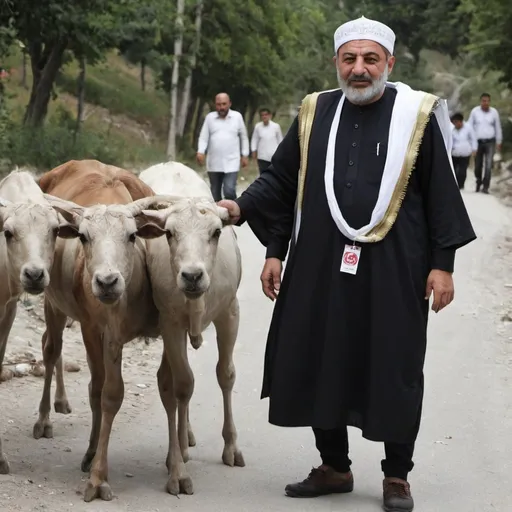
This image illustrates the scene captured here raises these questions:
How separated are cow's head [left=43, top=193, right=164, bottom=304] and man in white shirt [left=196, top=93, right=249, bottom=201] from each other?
35.1 feet

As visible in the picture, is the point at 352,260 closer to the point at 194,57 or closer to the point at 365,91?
the point at 365,91

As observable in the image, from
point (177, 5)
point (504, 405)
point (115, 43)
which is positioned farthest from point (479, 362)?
point (177, 5)

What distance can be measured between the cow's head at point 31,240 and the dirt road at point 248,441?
3.85 ft

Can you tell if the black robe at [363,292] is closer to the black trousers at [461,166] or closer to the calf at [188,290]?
the calf at [188,290]

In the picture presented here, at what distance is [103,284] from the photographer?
20.6ft

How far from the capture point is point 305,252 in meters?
6.61

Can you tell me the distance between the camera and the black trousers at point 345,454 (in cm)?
663

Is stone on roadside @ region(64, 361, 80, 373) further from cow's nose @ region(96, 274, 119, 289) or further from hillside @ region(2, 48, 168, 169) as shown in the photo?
hillside @ region(2, 48, 168, 169)

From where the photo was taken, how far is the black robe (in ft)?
21.0

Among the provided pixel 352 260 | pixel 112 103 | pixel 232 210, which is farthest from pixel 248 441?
pixel 112 103

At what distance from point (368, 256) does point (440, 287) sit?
413 mm

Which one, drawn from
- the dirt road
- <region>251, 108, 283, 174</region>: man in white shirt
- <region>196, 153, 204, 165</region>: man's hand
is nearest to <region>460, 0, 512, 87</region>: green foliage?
<region>251, 108, 283, 174</region>: man in white shirt

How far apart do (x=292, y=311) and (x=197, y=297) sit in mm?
560

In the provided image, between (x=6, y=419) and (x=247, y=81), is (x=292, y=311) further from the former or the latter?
(x=247, y=81)
